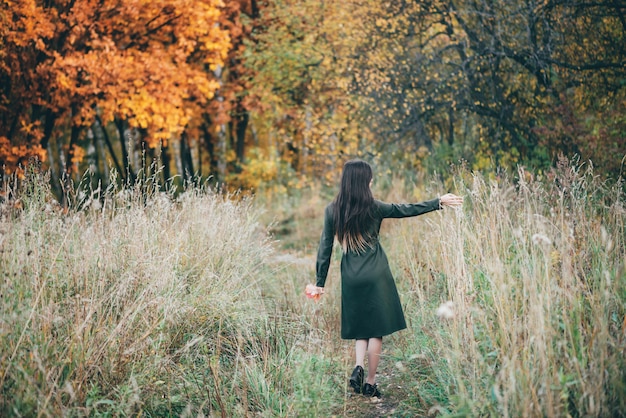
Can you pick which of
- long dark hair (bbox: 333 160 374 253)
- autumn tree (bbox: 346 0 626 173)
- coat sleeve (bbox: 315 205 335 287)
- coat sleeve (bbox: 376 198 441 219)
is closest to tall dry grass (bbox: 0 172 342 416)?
coat sleeve (bbox: 315 205 335 287)

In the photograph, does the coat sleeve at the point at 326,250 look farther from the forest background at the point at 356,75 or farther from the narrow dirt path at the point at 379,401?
the forest background at the point at 356,75

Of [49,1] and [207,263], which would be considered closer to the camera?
[207,263]

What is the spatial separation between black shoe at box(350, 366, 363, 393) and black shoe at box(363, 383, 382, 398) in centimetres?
5

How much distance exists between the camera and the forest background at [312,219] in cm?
359

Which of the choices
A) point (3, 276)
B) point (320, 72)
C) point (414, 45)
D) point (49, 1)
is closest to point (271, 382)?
point (3, 276)

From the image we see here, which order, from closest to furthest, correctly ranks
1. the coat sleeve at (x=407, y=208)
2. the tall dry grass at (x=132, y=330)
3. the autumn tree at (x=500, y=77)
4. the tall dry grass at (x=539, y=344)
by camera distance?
1. the tall dry grass at (x=539, y=344)
2. the tall dry grass at (x=132, y=330)
3. the coat sleeve at (x=407, y=208)
4. the autumn tree at (x=500, y=77)

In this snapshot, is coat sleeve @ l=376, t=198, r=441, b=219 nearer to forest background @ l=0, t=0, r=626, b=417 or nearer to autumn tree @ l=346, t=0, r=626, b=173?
forest background @ l=0, t=0, r=626, b=417

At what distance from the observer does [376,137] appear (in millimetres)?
11945

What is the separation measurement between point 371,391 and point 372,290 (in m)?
0.85

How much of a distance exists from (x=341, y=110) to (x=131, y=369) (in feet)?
36.4

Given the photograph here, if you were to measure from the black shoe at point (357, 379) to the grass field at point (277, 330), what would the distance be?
3.1 inches

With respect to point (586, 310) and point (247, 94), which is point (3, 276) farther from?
point (247, 94)

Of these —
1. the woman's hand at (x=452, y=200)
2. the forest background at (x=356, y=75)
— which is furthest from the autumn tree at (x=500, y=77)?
the woman's hand at (x=452, y=200)

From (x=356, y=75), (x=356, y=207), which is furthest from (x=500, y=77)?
(x=356, y=207)
